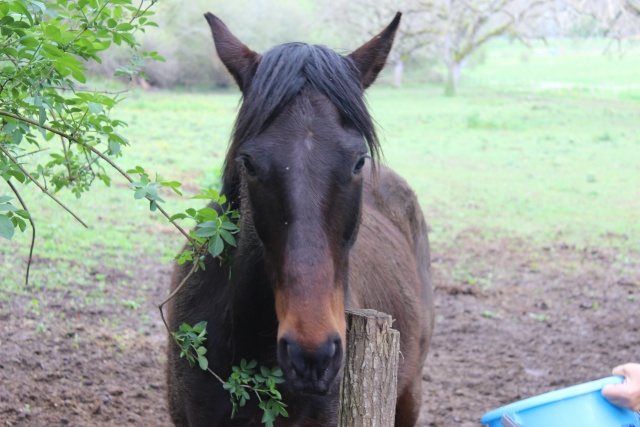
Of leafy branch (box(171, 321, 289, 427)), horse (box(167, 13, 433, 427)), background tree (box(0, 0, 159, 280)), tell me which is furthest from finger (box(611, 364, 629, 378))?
background tree (box(0, 0, 159, 280))

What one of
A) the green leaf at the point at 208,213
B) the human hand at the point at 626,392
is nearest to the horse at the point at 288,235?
the green leaf at the point at 208,213

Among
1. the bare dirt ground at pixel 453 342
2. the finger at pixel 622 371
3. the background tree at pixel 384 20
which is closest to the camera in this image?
the finger at pixel 622 371

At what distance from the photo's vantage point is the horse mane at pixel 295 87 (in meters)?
2.54

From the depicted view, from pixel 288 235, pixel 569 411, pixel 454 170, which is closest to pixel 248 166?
pixel 288 235

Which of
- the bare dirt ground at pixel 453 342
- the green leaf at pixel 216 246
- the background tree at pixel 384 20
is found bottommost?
the bare dirt ground at pixel 453 342

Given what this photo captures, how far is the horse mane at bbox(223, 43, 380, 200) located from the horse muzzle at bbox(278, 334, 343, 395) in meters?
0.80

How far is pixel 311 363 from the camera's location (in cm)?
209

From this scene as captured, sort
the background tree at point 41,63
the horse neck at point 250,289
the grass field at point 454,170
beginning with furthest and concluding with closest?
the grass field at point 454,170 < the horse neck at point 250,289 < the background tree at point 41,63

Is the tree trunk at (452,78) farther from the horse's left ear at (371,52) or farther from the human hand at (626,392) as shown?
the human hand at (626,392)

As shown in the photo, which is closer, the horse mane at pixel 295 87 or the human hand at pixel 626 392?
the human hand at pixel 626 392

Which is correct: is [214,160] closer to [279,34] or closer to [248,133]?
[248,133]

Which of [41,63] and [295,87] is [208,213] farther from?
[41,63]

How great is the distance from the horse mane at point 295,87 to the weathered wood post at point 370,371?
0.81 m

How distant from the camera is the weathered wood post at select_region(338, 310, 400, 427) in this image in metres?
2.08
